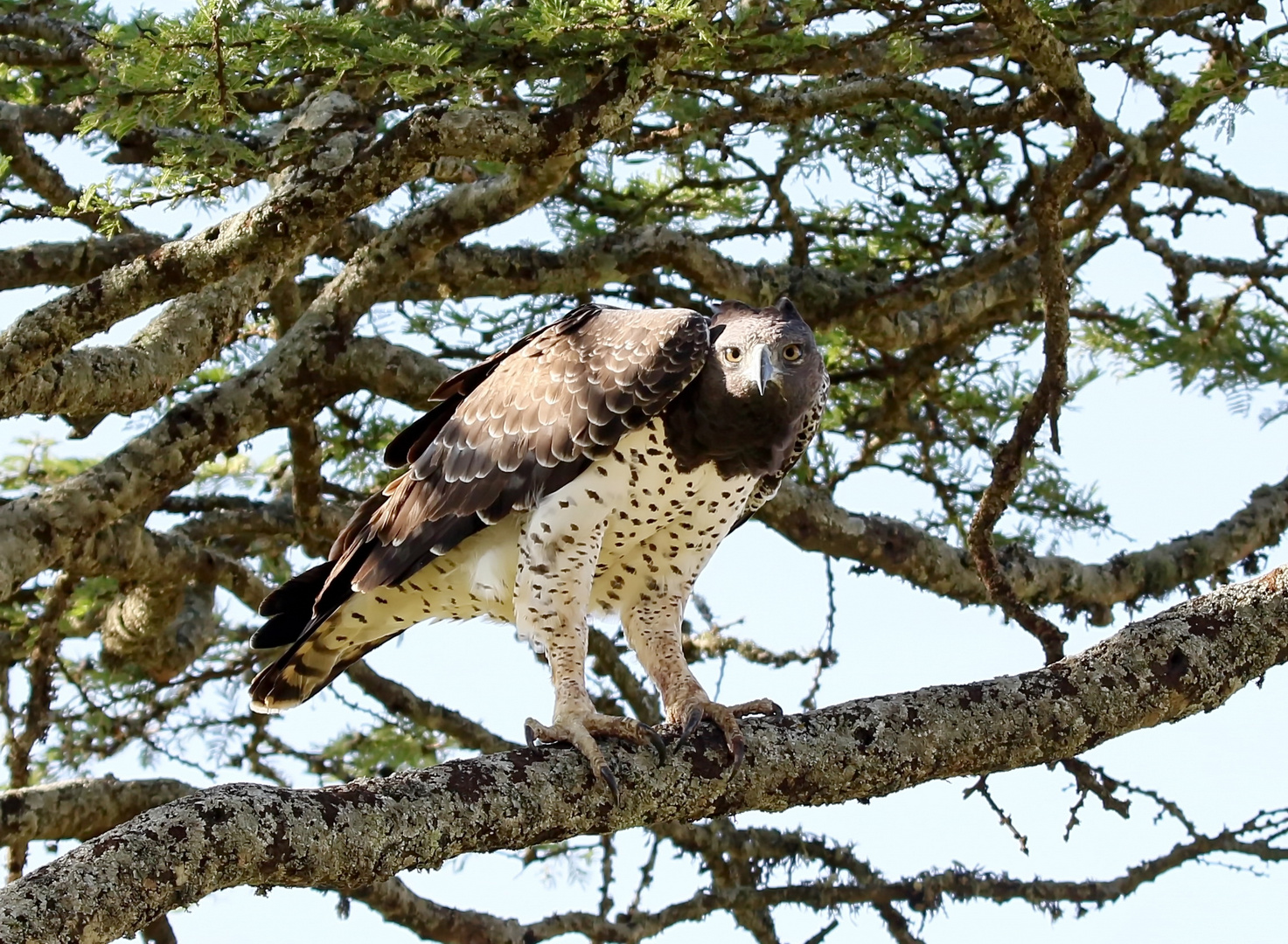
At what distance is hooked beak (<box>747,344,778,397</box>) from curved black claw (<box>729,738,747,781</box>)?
1149 mm

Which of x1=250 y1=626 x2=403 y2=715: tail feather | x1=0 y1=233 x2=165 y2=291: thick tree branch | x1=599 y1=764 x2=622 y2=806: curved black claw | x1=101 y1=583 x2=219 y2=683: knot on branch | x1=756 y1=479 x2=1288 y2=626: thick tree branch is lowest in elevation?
x1=599 y1=764 x2=622 y2=806: curved black claw

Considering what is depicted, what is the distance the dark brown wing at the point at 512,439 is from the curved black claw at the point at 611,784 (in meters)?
1.24

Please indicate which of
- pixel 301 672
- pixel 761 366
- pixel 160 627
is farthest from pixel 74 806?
pixel 761 366

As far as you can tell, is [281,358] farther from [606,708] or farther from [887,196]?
[887,196]

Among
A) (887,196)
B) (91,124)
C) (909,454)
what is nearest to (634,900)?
(909,454)

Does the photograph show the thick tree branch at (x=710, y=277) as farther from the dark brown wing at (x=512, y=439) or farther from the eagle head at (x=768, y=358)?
the eagle head at (x=768, y=358)

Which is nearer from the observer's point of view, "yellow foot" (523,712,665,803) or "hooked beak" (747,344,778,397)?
"yellow foot" (523,712,665,803)

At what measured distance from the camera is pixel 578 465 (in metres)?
4.95

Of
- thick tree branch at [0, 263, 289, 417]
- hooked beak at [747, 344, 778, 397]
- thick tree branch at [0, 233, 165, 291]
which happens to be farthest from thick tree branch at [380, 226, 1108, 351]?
hooked beak at [747, 344, 778, 397]

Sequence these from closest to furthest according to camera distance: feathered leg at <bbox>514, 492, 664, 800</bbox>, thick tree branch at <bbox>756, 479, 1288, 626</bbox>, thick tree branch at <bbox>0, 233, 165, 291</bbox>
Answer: feathered leg at <bbox>514, 492, 664, 800</bbox> → thick tree branch at <bbox>0, 233, 165, 291</bbox> → thick tree branch at <bbox>756, 479, 1288, 626</bbox>

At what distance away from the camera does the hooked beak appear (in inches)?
185

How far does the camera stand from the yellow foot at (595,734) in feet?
13.2

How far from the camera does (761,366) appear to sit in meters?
4.73

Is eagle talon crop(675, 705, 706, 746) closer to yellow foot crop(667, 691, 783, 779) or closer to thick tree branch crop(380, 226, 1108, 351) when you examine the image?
yellow foot crop(667, 691, 783, 779)
